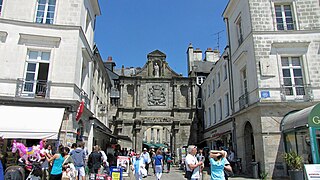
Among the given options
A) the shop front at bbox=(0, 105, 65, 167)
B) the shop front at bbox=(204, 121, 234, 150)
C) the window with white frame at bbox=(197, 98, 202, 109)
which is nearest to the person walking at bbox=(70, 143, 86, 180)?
the shop front at bbox=(0, 105, 65, 167)

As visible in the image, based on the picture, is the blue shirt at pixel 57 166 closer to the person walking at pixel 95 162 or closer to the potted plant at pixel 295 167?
the person walking at pixel 95 162

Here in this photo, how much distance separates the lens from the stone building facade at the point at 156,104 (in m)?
27.4

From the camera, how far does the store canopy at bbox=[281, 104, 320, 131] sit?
389 inches

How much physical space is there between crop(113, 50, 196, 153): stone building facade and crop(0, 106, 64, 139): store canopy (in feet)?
55.0

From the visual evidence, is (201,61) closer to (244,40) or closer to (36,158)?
(244,40)

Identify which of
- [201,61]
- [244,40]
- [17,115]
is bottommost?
[17,115]

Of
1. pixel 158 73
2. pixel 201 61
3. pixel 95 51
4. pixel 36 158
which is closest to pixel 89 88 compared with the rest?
pixel 95 51

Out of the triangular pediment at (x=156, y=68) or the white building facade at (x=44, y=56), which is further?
the triangular pediment at (x=156, y=68)

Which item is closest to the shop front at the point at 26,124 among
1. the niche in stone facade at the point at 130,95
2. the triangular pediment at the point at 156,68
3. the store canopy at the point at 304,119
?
the store canopy at the point at 304,119

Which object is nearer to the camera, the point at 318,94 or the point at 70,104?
the point at 70,104

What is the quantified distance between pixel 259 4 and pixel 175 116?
16.6 metres

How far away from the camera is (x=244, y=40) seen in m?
14.5

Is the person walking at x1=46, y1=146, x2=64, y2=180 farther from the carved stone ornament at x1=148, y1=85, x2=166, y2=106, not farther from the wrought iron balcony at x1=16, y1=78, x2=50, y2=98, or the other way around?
the carved stone ornament at x1=148, y1=85, x2=166, y2=106

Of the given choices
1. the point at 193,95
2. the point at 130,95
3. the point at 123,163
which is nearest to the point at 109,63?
the point at 130,95
